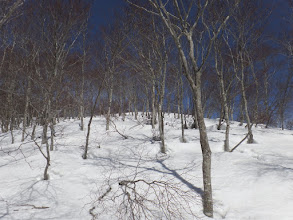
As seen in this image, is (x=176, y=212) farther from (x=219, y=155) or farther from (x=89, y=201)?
(x=219, y=155)

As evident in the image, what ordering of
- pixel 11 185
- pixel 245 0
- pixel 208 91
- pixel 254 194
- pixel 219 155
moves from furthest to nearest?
pixel 208 91
pixel 245 0
pixel 219 155
pixel 11 185
pixel 254 194

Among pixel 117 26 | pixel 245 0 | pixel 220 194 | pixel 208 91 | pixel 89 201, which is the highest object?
pixel 245 0

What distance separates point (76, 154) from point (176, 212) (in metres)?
5.76

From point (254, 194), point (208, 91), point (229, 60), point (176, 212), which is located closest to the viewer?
point (176, 212)

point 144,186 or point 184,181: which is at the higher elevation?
point 184,181

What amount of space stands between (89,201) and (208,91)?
2145cm

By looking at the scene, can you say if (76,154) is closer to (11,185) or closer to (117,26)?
(11,185)

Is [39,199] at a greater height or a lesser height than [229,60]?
lesser

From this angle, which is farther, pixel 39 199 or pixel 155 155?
pixel 155 155

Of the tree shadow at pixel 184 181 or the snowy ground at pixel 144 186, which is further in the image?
the tree shadow at pixel 184 181

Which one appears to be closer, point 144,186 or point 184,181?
point 144,186

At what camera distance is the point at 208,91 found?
73.2ft

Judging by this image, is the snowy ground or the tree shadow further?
the tree shadow

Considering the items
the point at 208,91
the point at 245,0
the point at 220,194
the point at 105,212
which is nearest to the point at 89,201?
the point at 105,212
